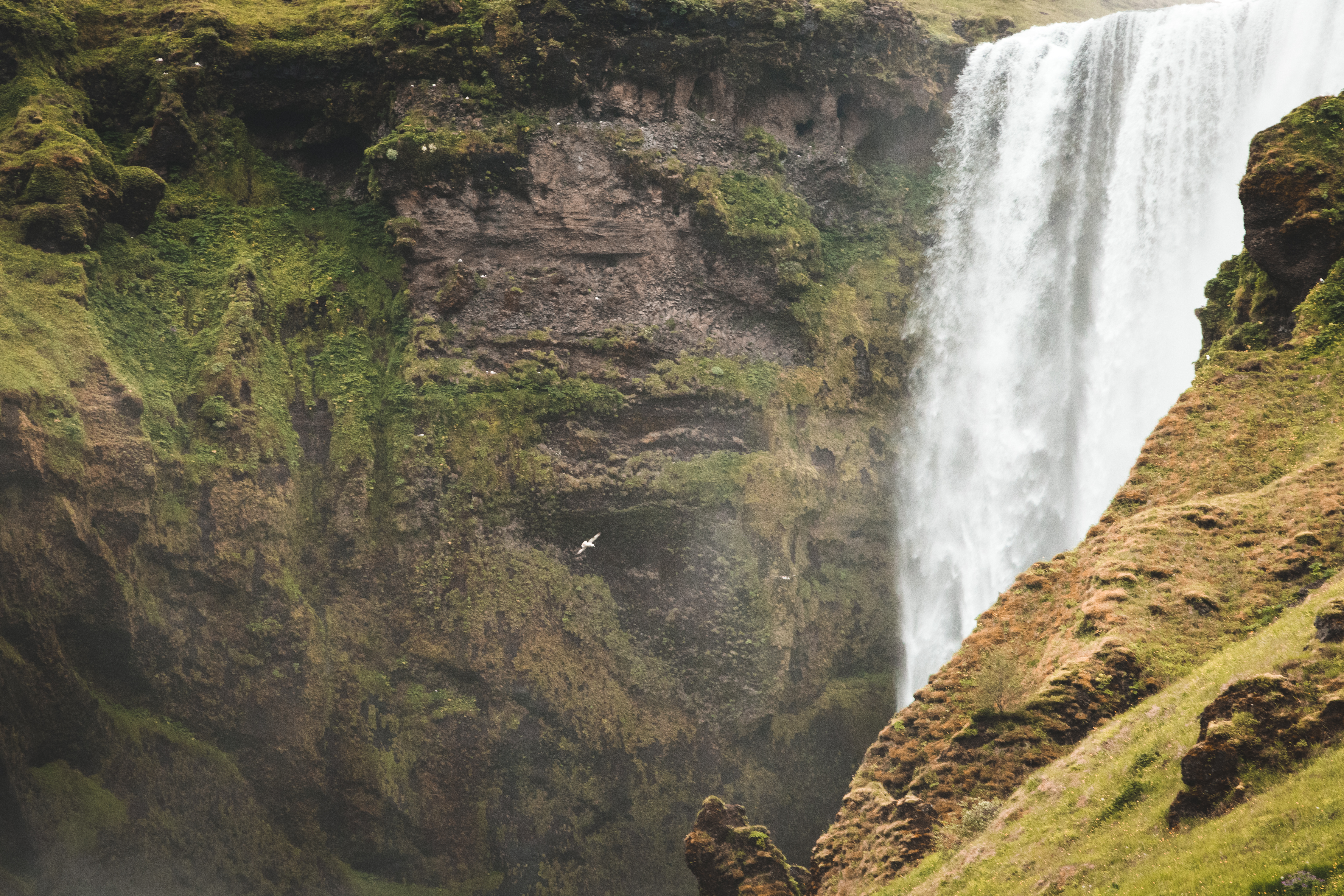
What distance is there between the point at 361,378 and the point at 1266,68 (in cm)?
2889

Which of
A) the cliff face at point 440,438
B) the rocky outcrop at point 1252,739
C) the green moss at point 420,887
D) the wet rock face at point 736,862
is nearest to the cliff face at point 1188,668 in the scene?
the rocky outcrop at point 1252,739

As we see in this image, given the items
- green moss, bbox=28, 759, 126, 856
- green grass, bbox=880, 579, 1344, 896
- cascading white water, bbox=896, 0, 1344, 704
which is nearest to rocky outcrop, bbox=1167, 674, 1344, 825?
green grass, bbox=880, 579, 1344, 896

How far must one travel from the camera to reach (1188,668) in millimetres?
14672

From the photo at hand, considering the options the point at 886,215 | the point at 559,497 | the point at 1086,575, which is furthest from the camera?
the point at 886,215

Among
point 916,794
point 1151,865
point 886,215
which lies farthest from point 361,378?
point 1151,865

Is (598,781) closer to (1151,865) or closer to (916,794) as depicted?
(916,794)

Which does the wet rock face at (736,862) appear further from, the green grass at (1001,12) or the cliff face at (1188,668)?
the green grass at (1001,12)

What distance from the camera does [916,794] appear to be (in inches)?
636

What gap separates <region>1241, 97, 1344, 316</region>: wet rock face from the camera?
1845 centimetres

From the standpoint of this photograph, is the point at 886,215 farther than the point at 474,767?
Yes

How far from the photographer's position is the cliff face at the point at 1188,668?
10352 millimetres

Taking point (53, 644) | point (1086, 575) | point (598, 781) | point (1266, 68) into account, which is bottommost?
point (53, 644)

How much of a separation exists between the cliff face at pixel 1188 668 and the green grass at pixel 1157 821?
0.11 ft

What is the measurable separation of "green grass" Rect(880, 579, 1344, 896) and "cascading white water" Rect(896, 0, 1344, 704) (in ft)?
57.4
